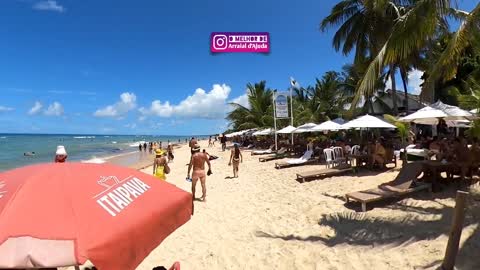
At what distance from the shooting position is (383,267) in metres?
4.85

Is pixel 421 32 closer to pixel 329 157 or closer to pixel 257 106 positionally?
pixel 329 157

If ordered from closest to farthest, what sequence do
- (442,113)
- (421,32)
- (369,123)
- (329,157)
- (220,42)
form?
(421,32)
(442,113)
(369,123)
(220,42)
(329,157)

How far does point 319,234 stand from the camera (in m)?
6.41

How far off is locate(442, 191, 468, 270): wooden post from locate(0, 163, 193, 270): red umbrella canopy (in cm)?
313

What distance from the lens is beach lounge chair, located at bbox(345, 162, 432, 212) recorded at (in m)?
7.49

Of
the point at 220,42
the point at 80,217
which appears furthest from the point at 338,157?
the point at 80,217

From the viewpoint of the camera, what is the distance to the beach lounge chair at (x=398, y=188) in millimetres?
7492

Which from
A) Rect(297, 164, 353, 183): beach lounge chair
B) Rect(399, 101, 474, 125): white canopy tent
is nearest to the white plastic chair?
Rect(297, 164, 353, 183): beach lounge chair

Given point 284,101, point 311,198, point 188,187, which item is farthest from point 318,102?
point 311,198

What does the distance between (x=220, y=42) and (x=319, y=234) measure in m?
8.69

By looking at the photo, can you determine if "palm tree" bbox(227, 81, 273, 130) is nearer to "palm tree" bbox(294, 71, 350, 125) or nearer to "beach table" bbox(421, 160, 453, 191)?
"palm tree" bbox(294, 71, 350, 125)

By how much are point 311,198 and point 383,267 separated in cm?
422

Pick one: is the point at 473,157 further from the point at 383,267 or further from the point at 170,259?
the point at 170,259

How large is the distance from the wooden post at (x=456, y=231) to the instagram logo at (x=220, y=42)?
1017 cm
